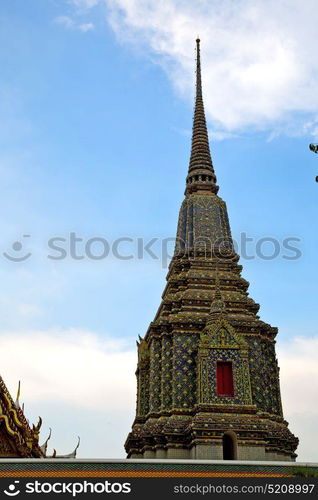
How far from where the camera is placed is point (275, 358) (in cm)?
2909

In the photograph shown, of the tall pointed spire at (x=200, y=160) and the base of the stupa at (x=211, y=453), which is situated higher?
the tall pointed spire at (x=200, y=160)

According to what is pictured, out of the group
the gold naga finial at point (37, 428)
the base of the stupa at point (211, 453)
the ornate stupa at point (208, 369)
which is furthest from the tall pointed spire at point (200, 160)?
the gold naga finial at point (37, 428)

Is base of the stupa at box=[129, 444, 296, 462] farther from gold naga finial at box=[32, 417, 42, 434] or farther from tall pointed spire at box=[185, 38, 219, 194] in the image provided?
tall pointed spire at box=[185, 38, 219, 194]

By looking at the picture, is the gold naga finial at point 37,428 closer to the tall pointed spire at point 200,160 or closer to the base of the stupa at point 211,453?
the base of the stupa at point 211,453

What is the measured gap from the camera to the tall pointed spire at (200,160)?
116 feet

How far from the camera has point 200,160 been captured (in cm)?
3622

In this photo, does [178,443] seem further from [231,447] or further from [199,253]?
[199,253]

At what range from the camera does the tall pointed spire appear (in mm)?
35281

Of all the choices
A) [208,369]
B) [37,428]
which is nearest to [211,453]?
[208,369]

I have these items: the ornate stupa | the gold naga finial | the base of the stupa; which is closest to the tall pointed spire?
the ornate stupa

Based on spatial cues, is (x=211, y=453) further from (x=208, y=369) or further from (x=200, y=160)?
(x=200, y=160)
